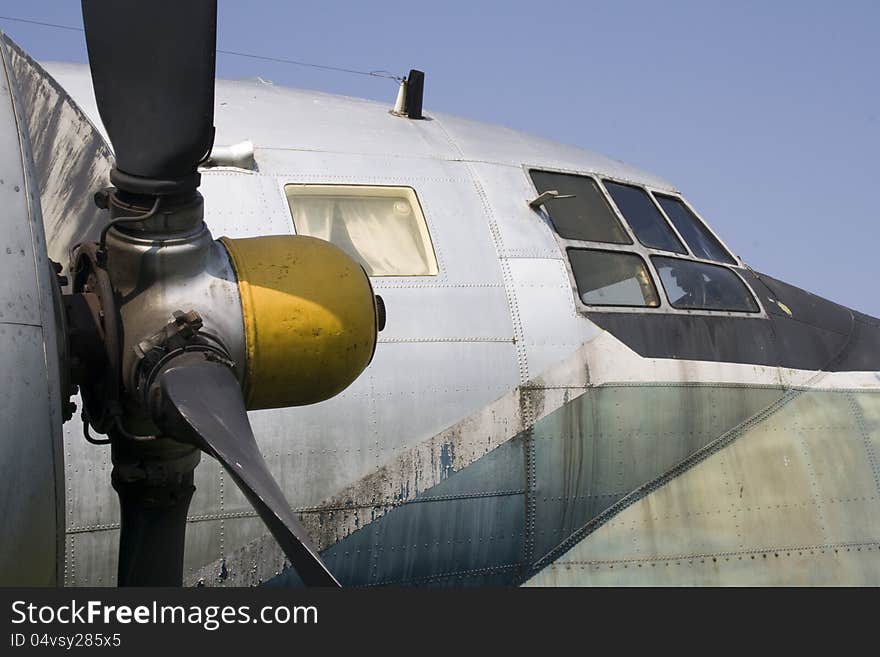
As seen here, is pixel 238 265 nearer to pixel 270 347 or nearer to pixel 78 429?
pixel 270 347

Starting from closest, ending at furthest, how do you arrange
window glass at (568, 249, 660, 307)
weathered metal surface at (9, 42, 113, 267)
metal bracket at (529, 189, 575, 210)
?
1. weathered metal surface at (9, 42, 113, 267)
2. window glass at (568, 249, 660, 307)
3. metal bracket at (529, 189, 575, 210)

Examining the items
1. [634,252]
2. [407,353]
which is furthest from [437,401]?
[634,252]

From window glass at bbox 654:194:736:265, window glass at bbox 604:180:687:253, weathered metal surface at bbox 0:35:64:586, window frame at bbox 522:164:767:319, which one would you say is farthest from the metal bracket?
weathered metal surface at bbox 0:35:64:586

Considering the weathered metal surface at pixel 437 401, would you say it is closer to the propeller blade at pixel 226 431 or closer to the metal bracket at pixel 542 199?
the metal bracket at pixel 542 199

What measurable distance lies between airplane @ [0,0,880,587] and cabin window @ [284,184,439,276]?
19 millimetres

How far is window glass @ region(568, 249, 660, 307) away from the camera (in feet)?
28.1

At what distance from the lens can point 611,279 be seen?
8742 mm

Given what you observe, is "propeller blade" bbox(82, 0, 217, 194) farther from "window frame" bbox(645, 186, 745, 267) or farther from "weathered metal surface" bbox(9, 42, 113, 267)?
"window frame" bbox(645, 186, 745, 267)

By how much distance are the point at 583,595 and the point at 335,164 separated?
12.7 ft

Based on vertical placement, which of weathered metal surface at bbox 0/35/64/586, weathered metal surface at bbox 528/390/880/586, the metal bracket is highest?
the metal bracket

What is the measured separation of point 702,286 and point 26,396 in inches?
243

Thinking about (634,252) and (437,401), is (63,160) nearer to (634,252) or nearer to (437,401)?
(437,401)

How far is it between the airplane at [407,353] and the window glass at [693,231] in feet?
0.09

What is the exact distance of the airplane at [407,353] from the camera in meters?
4.85
